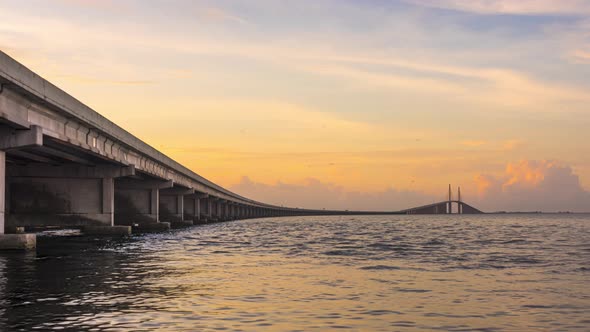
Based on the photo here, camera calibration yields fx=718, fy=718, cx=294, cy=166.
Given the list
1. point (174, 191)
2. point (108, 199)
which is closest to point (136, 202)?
point (174, 191)

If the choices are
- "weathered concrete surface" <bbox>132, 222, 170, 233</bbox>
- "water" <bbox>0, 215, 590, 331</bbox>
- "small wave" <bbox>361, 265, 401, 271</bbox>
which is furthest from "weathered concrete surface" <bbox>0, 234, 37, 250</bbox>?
"weathered concrete surface" <bbox>132, 222, 170, 233</bbox>

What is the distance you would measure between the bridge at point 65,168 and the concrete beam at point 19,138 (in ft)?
0.16

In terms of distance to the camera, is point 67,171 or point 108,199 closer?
point 108,199

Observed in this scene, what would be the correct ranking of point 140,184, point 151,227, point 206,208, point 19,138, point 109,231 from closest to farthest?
point 19,138, point 109,231, point 151,227, point 140,184, point 206,208

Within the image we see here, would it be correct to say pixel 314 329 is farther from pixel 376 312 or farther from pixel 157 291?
pixel 157 291

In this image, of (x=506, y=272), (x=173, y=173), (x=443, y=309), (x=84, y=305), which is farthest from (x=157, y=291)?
(x=173, y=173)

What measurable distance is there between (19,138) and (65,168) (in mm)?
23624

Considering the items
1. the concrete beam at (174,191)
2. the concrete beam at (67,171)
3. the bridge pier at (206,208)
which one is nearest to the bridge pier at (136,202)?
the concrete beam at (174,191)

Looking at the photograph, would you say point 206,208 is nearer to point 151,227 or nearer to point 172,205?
point 172,205

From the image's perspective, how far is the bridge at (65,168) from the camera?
118 ft

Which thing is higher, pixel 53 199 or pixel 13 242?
pixel 53 199

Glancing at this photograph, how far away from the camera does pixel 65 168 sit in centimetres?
5984

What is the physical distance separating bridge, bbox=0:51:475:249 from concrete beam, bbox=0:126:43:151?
0.05m

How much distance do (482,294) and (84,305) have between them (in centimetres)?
1031
